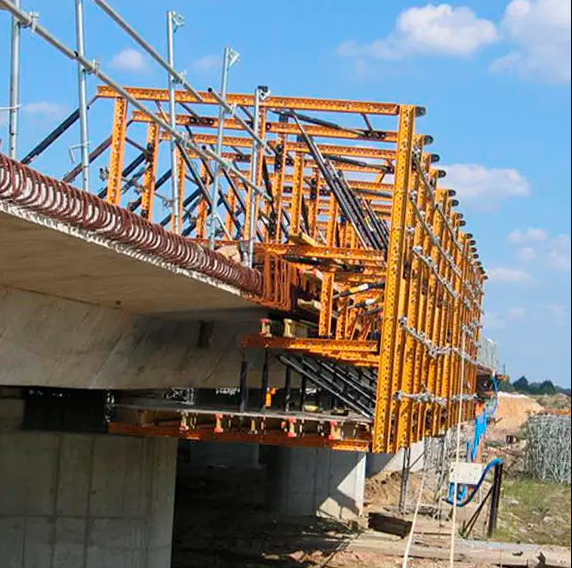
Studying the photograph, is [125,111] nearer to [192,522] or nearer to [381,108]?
[381,108]

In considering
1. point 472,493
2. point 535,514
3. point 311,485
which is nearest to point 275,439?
point 472,493

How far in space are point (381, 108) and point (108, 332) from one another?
5359 mm

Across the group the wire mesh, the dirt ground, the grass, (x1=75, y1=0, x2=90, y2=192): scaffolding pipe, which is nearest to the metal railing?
(x1=75, y1=0, x2=90, y2=192): scaffolding pipe

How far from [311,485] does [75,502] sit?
14.5 metres

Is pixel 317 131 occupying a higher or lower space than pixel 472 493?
higher

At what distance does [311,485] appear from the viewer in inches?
1176

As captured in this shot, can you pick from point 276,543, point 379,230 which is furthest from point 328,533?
point 379,230

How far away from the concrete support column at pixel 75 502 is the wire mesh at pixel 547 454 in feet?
108

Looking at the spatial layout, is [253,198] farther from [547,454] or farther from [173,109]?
[547,454]

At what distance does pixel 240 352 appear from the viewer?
17719 millimetres

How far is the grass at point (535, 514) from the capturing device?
28.4 metres

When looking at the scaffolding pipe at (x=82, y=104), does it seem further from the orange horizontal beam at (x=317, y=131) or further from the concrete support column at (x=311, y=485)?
the concrete support column at (x=311, y=485)

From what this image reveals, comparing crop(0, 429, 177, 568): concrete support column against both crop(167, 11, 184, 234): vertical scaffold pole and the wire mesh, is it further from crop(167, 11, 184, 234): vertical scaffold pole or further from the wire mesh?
the wire mesh

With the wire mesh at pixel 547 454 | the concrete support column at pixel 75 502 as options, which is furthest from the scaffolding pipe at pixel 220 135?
the wire mesh at pixel 547 454
